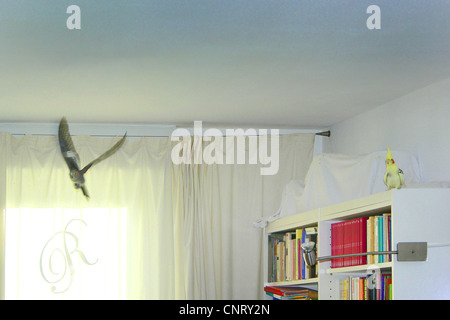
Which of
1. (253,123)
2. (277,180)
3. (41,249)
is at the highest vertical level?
(253,123)

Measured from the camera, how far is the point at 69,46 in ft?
9.40

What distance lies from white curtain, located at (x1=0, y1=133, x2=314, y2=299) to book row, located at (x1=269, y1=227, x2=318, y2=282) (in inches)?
12.3

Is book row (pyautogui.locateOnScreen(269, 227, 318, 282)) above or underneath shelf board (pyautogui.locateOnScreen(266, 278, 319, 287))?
above

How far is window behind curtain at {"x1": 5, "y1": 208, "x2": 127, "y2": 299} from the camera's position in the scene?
14.9 ft

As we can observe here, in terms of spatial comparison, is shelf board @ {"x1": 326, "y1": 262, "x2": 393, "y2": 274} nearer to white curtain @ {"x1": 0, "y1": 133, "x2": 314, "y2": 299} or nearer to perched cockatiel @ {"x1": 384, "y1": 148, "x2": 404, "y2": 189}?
perched cockatiel @ {"x1": 384, "y1": 148, "x2": 404, "y2": 189}

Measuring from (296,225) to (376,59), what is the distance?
1333mm

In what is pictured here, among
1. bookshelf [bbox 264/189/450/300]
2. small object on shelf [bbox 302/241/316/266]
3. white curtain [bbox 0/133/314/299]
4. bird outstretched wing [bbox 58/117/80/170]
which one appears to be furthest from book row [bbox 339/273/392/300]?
bird outstretched wing [bbox 58/117/80/170]

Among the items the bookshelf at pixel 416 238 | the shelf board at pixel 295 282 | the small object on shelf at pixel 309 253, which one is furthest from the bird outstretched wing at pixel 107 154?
the bookshelf at pixel 416 238

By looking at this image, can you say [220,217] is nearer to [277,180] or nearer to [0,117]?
[277,180]

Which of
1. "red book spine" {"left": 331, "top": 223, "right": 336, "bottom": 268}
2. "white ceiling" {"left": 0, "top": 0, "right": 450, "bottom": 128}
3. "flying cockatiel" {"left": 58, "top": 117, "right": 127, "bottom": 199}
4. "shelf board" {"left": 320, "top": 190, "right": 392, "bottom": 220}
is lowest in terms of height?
"red book spine" {"left": 331, "top": 223, "right": 336, "bottom": 268}

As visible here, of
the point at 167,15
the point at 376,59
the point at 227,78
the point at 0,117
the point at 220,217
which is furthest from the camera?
the point at 220,217

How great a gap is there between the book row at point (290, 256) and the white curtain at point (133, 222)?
0.31 metres

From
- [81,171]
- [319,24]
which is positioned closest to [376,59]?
[319,24]

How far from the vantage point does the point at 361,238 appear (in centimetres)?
312
